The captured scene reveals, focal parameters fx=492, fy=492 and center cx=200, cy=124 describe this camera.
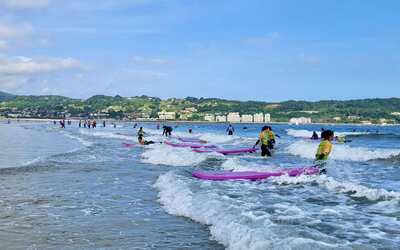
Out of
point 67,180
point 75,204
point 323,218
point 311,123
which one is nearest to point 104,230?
point 75,204

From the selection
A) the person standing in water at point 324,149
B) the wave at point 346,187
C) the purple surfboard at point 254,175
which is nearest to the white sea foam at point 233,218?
the purple surfboard at point 254,175

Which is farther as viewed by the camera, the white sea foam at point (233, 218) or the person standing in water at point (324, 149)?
the person standing in water at point (324, 149)

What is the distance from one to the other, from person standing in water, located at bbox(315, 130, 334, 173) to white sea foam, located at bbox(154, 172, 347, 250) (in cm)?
506

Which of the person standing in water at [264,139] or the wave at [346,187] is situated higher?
the person standing in water at [264,139]

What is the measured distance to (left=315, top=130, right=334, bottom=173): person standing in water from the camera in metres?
16.5

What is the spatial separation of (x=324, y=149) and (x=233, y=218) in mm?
7956

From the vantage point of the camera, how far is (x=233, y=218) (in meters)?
9.96

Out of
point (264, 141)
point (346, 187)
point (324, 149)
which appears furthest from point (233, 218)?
point (264, 141)

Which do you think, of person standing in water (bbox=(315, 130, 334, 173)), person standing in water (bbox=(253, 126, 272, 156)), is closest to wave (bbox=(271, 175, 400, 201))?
person standing in water (bbox=(315, 130, 334, 173))

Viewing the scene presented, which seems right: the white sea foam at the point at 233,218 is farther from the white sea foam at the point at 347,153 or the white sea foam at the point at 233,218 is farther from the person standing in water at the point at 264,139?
the white sea foam at the point at 347,153

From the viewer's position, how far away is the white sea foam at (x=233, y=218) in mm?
7871

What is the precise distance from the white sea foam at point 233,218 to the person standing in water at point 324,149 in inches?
199

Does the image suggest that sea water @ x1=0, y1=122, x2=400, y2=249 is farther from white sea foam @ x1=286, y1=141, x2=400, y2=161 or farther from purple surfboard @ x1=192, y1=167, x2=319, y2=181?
white sea foam @ x1=286, y1=141, x2=400, y2=161

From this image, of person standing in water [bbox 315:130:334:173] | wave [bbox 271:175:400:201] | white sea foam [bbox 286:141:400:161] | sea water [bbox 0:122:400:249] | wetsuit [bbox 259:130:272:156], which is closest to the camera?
sea water [bbox 0:122:400:249]
